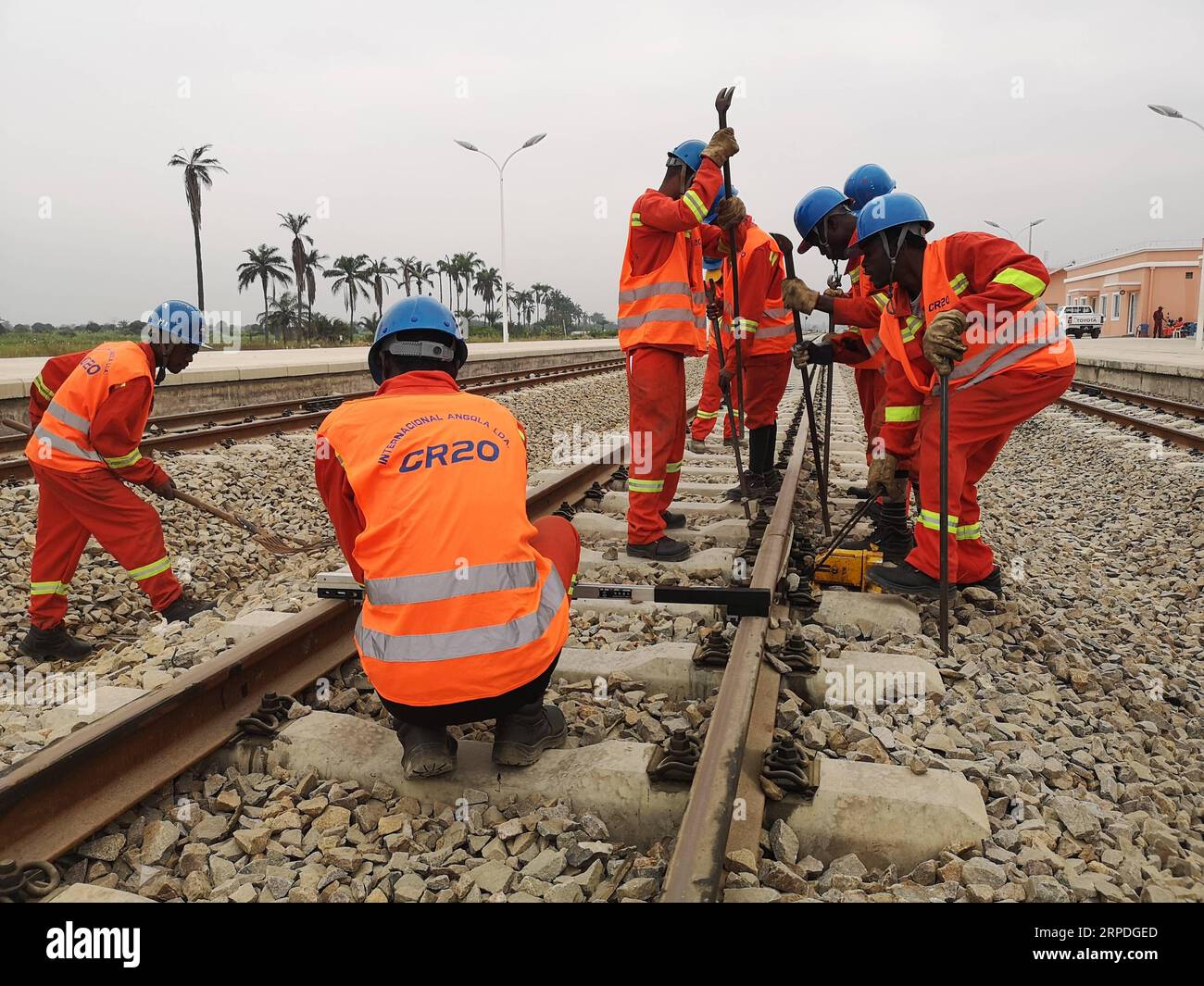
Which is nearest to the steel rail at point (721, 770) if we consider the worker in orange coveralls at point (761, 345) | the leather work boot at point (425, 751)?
the leather work boot at point (425, 751)

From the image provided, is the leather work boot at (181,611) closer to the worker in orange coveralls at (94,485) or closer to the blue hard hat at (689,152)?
the worker in orange coveralls at (94,485)

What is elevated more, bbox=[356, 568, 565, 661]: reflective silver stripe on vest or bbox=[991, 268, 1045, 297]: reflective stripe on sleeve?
bbox=[991, 268, 1045, 297]: reflective stripe on sleeve

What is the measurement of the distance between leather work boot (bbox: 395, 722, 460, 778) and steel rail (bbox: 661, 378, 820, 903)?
725 millimetres

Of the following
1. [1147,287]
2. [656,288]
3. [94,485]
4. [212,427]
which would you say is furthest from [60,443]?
[1147,287]

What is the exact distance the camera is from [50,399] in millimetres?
4449

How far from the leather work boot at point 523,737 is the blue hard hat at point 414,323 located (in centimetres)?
114

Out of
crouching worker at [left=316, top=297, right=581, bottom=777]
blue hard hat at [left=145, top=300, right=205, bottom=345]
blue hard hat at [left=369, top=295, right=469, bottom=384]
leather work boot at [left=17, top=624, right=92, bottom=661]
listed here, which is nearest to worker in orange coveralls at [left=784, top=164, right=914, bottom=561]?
blue hard hat at [left=369, top=295, right=469, bottom=384]

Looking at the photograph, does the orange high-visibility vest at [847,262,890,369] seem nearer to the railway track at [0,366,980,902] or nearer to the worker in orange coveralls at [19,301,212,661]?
the railway track at [0,366,980,902]

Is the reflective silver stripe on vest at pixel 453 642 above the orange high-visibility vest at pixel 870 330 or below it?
below

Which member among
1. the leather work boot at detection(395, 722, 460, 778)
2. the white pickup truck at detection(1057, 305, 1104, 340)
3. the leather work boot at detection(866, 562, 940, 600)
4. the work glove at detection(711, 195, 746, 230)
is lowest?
the leather work boot at detection(395, 722, 460, 778)

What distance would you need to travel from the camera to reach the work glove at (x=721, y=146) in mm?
4234

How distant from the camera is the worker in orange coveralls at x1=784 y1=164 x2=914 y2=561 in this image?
4656 millimetres
